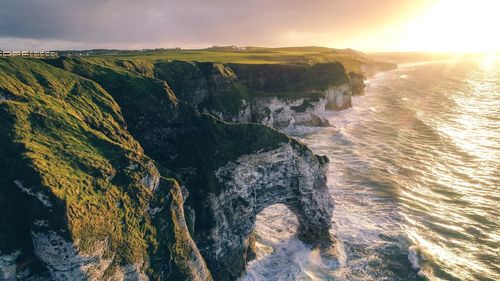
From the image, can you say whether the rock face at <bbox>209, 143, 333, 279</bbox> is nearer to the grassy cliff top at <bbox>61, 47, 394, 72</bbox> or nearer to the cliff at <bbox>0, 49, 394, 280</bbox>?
the cliff at <bbox>0, 49, 394, 280</bbox>

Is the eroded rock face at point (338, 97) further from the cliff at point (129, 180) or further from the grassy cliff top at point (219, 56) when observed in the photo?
the cliff at point (129, 180)

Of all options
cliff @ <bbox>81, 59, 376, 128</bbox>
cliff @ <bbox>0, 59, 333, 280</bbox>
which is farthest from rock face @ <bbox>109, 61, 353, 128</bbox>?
cliff @ <bbox>0, 59, 333, 280</bbox>

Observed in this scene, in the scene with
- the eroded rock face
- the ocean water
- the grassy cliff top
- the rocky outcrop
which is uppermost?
the grassy cliff top

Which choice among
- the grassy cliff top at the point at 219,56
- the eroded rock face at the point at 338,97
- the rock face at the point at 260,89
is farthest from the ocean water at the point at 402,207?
the grassy cliff top at the point at 219,56

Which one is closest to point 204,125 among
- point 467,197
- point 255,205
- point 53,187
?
point 255,205

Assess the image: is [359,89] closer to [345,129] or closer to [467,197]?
[345,129]

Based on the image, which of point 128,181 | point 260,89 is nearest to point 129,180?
point 128,181

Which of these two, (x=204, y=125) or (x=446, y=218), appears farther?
(x=446, y=218)

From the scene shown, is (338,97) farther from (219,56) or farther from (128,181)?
(128,181)
